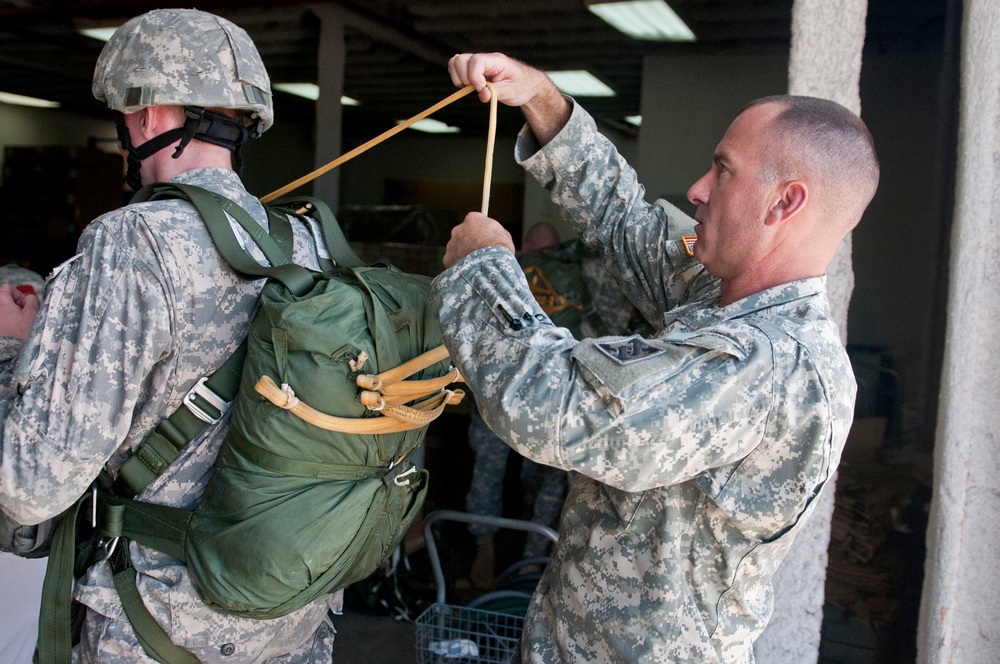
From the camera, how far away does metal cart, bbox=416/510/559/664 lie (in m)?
2.63

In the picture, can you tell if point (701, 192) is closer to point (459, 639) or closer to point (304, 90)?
point (459, 639)

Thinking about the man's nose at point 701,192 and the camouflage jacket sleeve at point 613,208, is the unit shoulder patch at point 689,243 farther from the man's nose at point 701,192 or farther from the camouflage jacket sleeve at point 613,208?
the man's nose at point 701,192

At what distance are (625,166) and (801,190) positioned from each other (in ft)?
2.07

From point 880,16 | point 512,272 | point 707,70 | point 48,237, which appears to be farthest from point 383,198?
point 512,272

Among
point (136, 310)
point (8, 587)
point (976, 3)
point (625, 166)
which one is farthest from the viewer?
point (976, 3)

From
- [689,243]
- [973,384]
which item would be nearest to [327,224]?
[689,243]

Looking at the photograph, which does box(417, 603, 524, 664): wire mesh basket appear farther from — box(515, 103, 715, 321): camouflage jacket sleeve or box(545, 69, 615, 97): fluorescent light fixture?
box(545, 69, 615, 97): fluorescent light fixture

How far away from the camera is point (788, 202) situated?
4.49 feet

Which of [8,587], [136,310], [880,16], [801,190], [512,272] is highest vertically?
[880,16]

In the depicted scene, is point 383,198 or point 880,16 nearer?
point 880,16

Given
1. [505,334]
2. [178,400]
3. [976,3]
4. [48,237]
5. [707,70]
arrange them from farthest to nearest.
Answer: [48,237] < [707,70] < [976,3] < [178,400] < [505,334]

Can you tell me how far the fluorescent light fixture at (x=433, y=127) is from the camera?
13.7 metres

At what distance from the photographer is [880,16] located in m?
5.02

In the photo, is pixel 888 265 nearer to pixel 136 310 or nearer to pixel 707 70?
pixel 707 70
